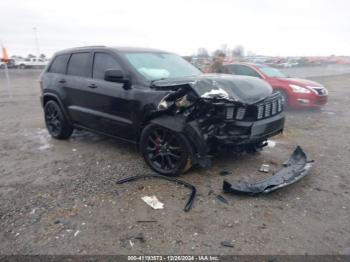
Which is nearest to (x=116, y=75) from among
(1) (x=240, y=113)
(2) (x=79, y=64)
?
(2) (x=79, y=64)

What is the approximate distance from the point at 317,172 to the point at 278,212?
1477mm

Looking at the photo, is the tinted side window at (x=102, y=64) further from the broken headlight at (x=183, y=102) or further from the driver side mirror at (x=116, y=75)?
the broken headlight at (x=183, y=102)

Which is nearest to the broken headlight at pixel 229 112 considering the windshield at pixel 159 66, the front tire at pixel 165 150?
the front tire at pixel 165 150

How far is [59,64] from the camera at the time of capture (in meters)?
5.88

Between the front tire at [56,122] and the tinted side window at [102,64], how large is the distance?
137 centimetres

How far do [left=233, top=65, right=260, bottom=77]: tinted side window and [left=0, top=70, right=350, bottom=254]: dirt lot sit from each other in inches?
171

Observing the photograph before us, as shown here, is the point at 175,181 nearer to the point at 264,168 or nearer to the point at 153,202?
the point at 153,202

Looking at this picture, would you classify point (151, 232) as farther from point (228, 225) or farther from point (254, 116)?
point (254, 116)

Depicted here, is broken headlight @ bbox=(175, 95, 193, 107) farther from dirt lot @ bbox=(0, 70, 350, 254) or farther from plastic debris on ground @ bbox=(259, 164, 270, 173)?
plastic debris on ground @ bbox=(259, 164, 270, 173)

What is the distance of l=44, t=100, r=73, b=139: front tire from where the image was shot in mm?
5914

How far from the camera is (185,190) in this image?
12.6 feet

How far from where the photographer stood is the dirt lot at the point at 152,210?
2.81 meters

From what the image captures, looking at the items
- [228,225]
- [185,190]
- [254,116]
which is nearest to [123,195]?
[185,190]

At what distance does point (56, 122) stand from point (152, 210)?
12.0ft
